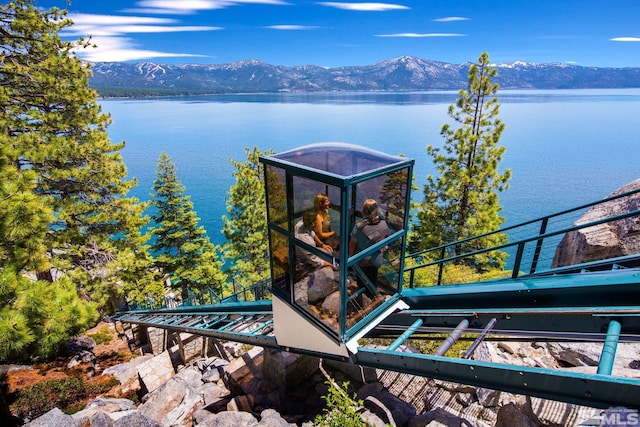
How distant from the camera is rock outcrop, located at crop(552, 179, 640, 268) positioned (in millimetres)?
10750

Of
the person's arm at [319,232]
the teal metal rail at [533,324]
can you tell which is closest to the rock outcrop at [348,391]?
the teal metal rail at [533,324]

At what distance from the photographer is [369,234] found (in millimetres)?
4316

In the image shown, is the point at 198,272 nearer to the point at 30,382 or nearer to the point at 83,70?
the point at 30,382

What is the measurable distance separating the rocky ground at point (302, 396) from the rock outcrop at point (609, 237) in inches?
265

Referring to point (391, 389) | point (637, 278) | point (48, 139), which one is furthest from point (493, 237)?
point (48, 139)

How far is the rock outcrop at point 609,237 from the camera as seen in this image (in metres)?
10.8

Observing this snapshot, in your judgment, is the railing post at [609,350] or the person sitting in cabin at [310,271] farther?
the person sitting in cabin at [310,271]

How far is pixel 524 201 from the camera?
1670 inches

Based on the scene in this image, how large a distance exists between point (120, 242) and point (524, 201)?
4374cm

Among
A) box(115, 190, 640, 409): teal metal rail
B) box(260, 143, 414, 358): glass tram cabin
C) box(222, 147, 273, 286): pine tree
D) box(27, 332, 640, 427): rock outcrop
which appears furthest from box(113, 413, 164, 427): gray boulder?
box(222, 147, 273, 286): pine tree

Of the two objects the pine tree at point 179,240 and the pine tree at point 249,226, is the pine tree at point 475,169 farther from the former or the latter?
the pine tree at point 179,240

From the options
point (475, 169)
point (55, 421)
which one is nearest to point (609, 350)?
point (55, 421)

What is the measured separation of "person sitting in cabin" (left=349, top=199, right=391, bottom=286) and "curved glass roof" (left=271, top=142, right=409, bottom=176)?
0.46 meters

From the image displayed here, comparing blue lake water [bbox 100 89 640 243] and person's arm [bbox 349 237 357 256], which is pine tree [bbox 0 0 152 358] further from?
blue lake water [bbox 100 89 640 243]
